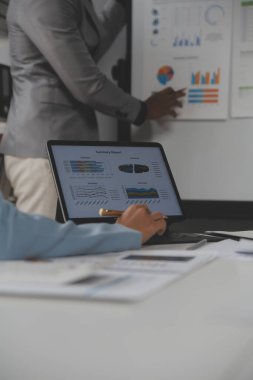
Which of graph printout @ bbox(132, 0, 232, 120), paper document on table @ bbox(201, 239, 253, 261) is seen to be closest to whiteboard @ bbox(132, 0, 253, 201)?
graph printout @ bbox(132, 0, 232, 120)

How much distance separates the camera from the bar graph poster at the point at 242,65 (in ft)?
7.52

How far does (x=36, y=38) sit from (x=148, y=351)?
1.51 meters

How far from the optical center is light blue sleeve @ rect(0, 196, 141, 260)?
778 mm

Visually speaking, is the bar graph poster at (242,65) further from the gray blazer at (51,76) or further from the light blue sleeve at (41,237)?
the light blue sleeve at (41,237)

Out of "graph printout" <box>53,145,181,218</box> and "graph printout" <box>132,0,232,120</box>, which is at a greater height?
"graph printout" <box>132,0,232,120</box>

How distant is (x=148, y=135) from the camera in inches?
94.8

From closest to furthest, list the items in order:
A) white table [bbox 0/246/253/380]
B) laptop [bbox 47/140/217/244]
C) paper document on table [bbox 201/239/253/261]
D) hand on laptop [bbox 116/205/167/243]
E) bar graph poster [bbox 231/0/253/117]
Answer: white table [bbox 0/246/253/380]
paper document on table [bbox 201/239/253/261]
hand on laptop [bbox 116/205/167/243]
laptop [bbox 47/140/217/244]
bar graph poster [bbox 231/0/253/117]

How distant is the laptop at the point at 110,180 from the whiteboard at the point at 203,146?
83cm

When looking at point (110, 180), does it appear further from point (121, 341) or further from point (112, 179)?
point (121, 341)

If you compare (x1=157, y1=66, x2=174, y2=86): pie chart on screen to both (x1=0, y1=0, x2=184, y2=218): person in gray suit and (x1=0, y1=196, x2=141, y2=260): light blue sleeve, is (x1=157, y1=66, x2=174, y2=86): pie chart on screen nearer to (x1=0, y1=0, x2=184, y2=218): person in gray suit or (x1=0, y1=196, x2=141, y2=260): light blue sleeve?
(x1=0, y1=0, x2=184, y2=218): person in gray suit

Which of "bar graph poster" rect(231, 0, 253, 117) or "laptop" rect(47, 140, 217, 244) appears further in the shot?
"bar graph poster" rect(231, 0, 253, 117)

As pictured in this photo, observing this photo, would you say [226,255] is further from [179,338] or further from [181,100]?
[181,100]

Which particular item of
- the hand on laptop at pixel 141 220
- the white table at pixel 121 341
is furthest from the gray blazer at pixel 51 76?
the white table at pixel 121 341

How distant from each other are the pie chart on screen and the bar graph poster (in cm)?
26
